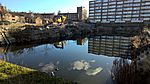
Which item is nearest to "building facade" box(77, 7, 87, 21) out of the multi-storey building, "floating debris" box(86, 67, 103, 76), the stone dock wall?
the multi-storey building

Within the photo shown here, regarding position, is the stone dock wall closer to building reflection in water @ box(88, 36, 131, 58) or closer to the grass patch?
building reflection in water @ box(88, 36, 131, 58)

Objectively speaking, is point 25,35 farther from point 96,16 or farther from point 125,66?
point 96,16

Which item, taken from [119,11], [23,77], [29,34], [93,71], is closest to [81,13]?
[119,11]

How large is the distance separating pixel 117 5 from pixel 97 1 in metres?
14.4

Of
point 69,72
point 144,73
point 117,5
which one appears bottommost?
point 69,72

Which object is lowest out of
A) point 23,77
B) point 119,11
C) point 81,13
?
point 23,77

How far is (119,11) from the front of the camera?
10506 centimetres

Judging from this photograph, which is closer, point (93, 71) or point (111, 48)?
point (93, 71)

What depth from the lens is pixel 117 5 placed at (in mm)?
106625

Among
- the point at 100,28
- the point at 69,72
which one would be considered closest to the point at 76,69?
the point at 69,72

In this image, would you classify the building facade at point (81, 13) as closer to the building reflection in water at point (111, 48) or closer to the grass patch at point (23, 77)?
the building reflection in water at point (111, 48)

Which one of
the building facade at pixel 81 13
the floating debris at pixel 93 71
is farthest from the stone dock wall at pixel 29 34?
the building facade at pixel 81 13

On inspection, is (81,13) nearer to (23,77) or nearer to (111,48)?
(111,48)

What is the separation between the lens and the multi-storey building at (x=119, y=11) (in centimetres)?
9656
